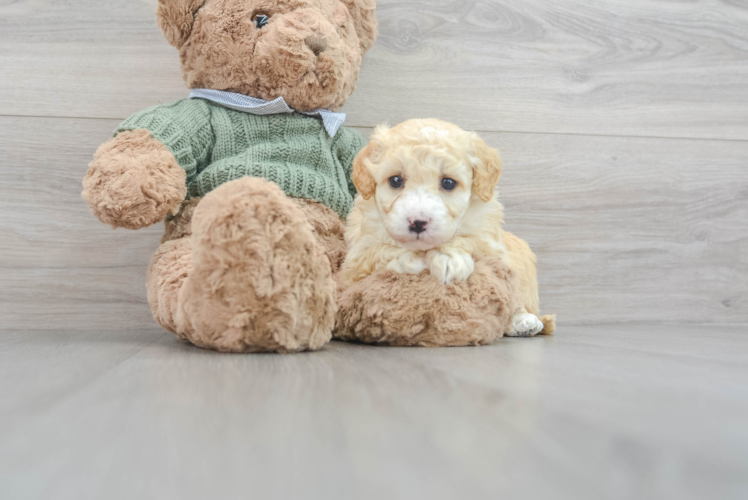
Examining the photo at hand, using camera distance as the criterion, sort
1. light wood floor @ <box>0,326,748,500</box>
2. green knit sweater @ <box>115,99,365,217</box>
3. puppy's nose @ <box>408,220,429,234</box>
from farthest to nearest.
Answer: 1. green knit sweater @ <box>115,99,365,217</box>
2. puppy's nose @ <box>408,220,429,234</box>
3. light wood floor @ <box>0,326,748,500</box>

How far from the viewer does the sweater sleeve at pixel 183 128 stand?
796 millimetres

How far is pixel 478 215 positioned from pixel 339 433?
0.48 m

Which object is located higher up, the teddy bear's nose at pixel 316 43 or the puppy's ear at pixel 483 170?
the teddy bear's nose at pixel 316 43

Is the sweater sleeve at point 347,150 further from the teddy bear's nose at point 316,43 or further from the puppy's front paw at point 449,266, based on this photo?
the puppy's front paw at point 449,266

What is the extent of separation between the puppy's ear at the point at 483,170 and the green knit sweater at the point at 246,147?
23 centimetres

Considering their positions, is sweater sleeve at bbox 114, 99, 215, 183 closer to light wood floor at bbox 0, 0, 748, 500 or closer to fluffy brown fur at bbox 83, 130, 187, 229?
fluffy brown fur at bbox 83, 130, 187, 229

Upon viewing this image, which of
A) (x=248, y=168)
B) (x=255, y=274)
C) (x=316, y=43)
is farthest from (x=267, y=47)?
(x=255, y=274)

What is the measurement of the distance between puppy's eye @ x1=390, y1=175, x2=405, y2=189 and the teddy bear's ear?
35cm

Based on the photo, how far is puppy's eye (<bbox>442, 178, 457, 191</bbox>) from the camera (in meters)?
0.74

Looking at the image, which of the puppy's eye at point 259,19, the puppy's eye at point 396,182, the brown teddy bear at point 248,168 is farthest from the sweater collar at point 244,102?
the puppy's eye at point 396,182

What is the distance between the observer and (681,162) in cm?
124

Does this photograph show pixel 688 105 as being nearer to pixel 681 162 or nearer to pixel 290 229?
pixel 681 162

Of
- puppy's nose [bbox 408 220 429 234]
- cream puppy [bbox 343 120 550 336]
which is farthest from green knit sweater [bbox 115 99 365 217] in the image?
puppy's nose [bbox 408 220 429 234]

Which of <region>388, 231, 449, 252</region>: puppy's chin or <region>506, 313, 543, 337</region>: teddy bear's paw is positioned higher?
<region>388, 231, 449, 252</region>: puppy's chin
